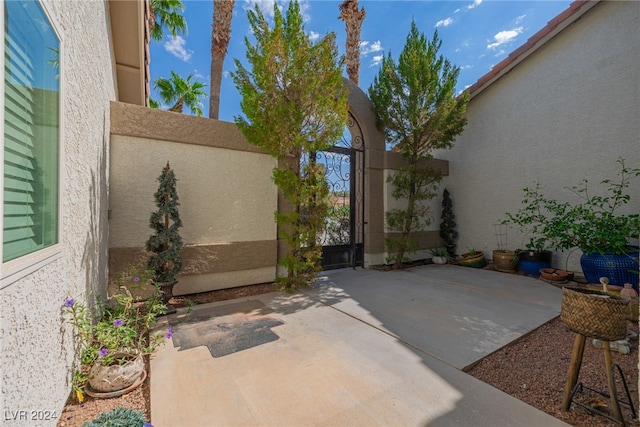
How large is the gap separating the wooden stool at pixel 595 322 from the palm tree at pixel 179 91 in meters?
13.6

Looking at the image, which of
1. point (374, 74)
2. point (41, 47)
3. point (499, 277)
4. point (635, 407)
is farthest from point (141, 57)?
point (499, 277)

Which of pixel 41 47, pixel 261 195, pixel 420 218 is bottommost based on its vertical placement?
pixel 420 218

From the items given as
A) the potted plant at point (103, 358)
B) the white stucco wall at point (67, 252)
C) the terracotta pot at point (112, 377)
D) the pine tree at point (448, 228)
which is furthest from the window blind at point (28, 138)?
the pine tree at point (448, 228)

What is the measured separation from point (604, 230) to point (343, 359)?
262 inches

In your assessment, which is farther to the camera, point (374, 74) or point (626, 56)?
point (374, 74)

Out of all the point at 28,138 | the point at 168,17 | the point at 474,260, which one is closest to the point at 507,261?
the point at 474,260

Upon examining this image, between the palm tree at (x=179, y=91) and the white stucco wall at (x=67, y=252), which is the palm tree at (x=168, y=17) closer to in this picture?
the palm tree at (x=179, y=91)

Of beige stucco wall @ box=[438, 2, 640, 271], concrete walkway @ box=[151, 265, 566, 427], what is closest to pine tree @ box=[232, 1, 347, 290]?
concrete walkway @ box=[151, 265, 566, 427]

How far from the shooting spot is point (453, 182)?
10.3 metres

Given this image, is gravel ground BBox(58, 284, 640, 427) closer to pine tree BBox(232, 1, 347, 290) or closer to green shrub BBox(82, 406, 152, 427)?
green shrub BBox(82, 406, 152, 427)

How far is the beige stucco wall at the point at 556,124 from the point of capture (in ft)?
21.5

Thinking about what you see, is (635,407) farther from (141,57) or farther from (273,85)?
(141,57)

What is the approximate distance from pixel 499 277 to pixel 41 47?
9219 mm

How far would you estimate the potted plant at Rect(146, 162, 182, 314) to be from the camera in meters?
4.73
